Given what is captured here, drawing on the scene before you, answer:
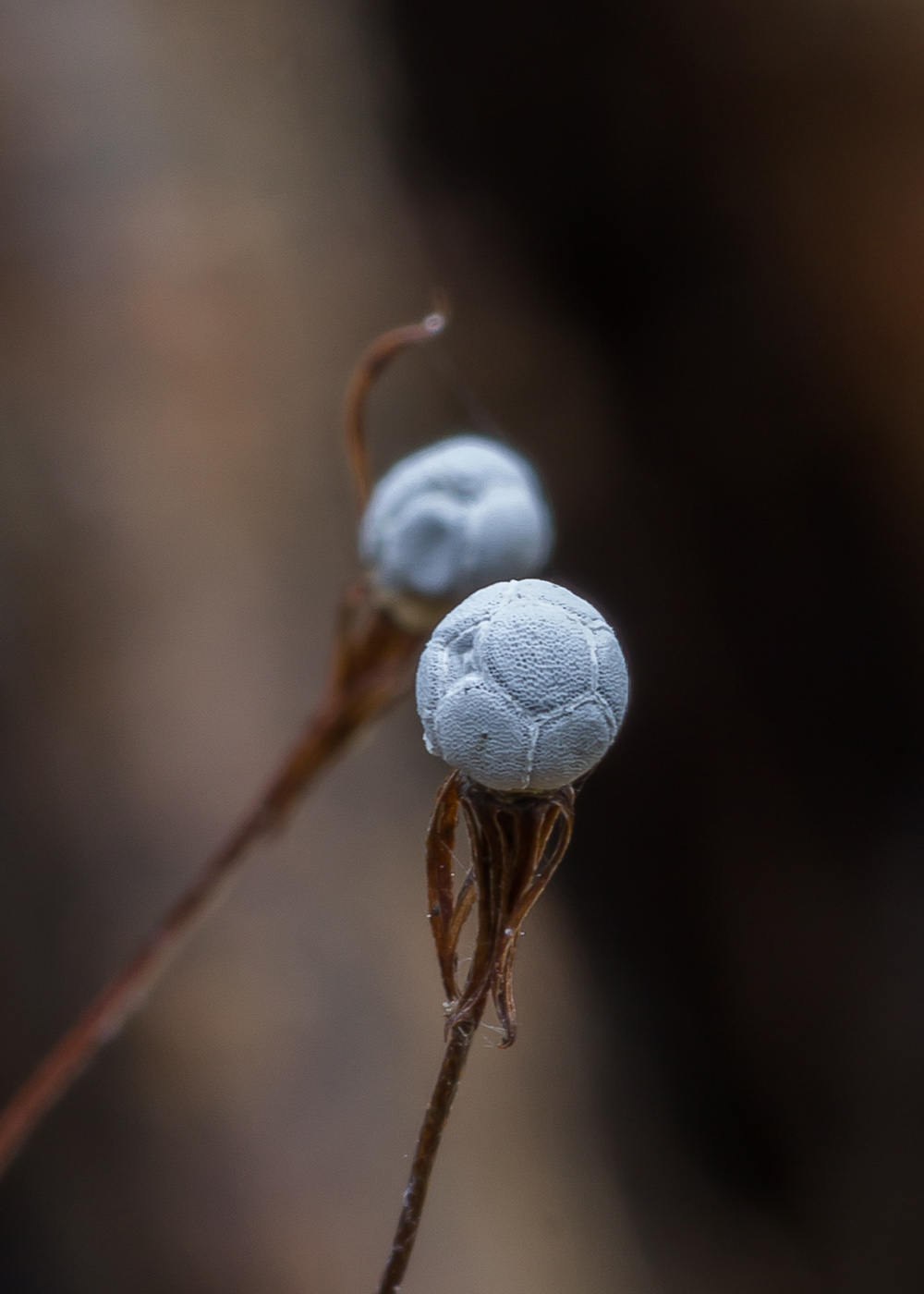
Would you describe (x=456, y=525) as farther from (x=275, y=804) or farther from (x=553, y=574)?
(x=553, y=574)

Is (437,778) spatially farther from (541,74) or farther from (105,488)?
(541,74)

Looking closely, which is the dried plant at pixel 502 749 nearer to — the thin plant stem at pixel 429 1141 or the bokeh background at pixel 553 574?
the thin plant stem at pixel 429 1141

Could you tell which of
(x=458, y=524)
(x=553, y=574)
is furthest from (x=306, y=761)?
(x=553, y=574)

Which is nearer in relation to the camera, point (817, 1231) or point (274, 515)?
point (817, 1231)

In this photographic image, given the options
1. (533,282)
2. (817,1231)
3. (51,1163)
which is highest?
(533,282)

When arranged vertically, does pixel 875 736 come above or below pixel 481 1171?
above

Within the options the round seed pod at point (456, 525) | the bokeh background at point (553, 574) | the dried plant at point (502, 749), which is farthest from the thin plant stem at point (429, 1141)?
the bokeh background at point (553, 574)

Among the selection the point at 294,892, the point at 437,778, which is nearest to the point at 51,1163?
the point at 294,892

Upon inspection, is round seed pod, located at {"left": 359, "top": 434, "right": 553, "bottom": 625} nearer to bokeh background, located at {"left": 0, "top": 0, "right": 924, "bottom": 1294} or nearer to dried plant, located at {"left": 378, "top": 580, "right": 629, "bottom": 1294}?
dried plant, located at {"left": 378, "top": 580, "right": 629, "bottom": 1294}
